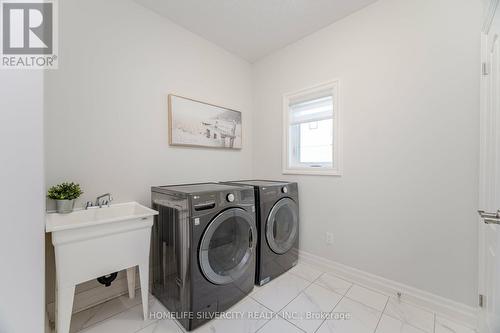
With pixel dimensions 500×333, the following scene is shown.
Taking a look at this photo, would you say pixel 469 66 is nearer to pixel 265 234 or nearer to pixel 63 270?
pixel 265 234

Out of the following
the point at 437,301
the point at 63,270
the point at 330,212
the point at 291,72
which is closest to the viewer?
the point at 63,270

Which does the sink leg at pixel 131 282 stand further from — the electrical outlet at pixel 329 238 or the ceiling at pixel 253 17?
the ceiling at pixel 253 17

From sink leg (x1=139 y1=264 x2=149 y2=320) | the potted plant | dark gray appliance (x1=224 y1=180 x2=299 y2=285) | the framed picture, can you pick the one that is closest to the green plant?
the potted plant

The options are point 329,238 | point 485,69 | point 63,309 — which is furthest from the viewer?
point 329,238

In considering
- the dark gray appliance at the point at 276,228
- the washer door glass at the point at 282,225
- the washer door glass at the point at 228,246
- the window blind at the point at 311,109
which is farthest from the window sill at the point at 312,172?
the washer door glass at the point at 228,246

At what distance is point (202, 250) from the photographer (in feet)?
4.56

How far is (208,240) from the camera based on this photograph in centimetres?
143

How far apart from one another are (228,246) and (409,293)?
1.53m

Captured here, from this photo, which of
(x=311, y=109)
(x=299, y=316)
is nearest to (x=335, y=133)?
(x=311, y=109)

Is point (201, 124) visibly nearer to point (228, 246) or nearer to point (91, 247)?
point (228, 246)

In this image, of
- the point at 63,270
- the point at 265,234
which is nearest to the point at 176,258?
the point at 63,270

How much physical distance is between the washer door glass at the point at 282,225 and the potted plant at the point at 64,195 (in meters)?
1.53

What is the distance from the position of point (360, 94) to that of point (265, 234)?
1.60 m

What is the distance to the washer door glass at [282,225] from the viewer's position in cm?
196
